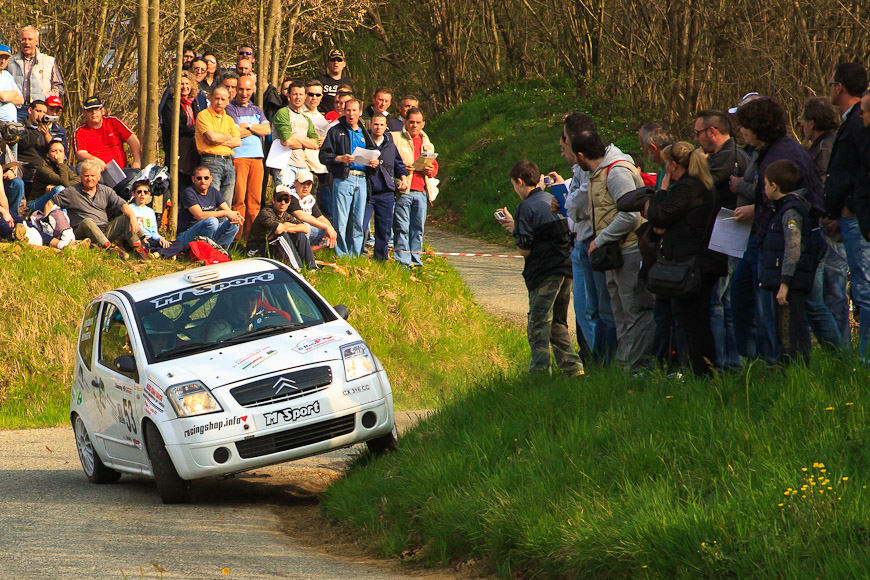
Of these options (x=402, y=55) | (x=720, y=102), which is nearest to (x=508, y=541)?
(x=720, y=102)

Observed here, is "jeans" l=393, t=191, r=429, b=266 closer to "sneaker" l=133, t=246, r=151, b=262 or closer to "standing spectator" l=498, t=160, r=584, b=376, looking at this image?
"sneaker" l=133, t=246, r=151, b=262

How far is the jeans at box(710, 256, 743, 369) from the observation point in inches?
355

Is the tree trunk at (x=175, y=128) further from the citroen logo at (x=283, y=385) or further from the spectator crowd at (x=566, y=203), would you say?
the citroen logo at (x=283, y=385)

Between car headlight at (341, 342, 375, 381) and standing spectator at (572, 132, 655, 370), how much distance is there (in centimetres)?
209

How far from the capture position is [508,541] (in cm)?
646

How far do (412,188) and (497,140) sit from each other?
529 inches

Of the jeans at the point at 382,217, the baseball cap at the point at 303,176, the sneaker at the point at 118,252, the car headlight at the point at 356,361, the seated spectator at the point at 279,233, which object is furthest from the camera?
the jeans at the point at 382,217

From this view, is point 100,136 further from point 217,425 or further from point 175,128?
point 217,425

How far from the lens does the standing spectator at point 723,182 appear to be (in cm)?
907

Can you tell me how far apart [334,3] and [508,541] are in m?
21.5

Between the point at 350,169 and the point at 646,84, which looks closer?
the point at 350,169

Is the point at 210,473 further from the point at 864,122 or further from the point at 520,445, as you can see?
the point at 864,122

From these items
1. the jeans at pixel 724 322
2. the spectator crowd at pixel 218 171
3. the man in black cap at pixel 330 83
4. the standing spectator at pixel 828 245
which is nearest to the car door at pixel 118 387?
the jeans at pixel 724 322

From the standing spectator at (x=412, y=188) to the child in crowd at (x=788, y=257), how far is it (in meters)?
9.40
